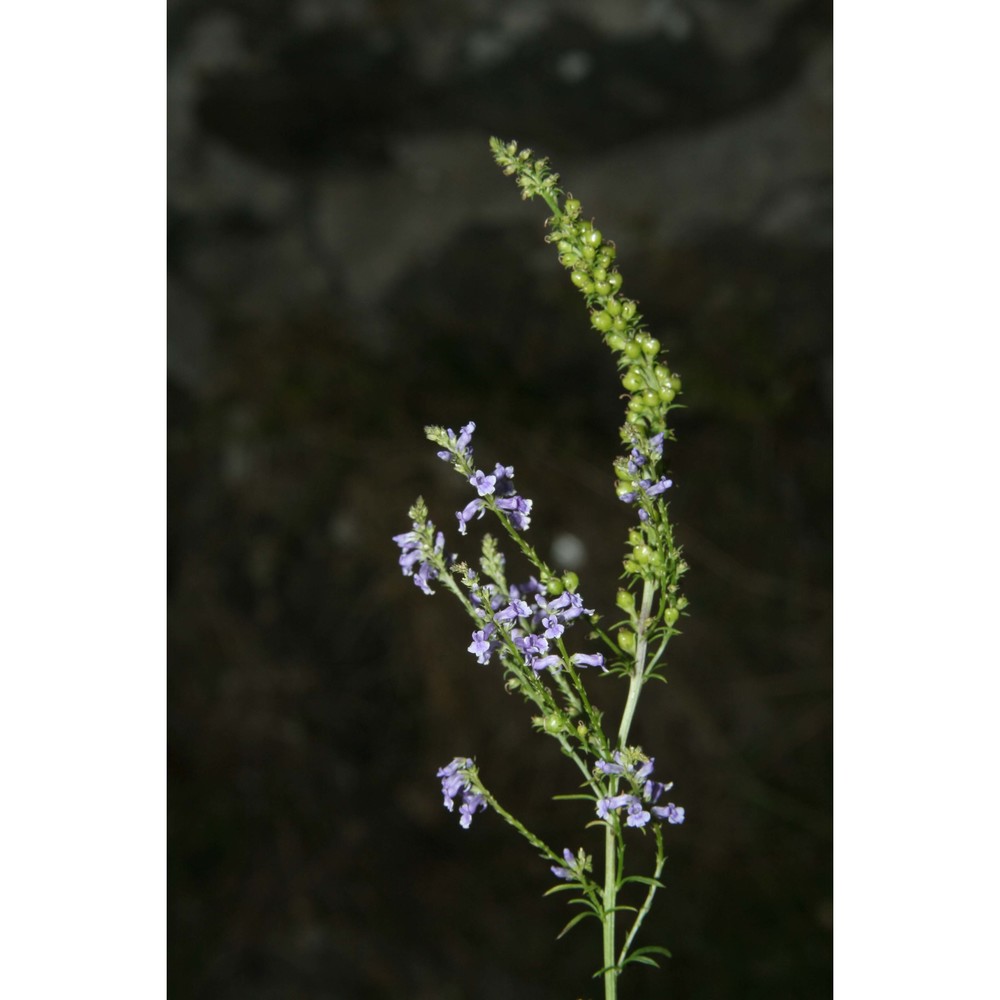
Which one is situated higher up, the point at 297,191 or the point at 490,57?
the point at 490,57

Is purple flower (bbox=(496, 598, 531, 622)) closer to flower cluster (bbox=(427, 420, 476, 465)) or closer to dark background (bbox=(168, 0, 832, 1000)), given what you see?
flower cluster (bbox=(427, 420, 476, 465))

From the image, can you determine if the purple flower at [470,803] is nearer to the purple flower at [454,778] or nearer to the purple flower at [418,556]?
the purple flower at [454,778]

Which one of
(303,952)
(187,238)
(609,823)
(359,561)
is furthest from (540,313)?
(609,823)

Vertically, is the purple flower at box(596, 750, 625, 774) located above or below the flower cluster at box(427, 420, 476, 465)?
below

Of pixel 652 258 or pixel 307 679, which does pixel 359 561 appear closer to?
pixel 307 679

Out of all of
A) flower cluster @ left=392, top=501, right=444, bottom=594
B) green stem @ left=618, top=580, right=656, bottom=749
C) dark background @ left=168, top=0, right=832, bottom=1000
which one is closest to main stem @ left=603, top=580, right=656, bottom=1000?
green stem @ left=618, top=580, right=656, bottom=749

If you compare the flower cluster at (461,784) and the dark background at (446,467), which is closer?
the flower cluster at (461,784)

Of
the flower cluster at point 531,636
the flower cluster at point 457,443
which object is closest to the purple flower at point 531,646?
the flower cluster at point 531,636
